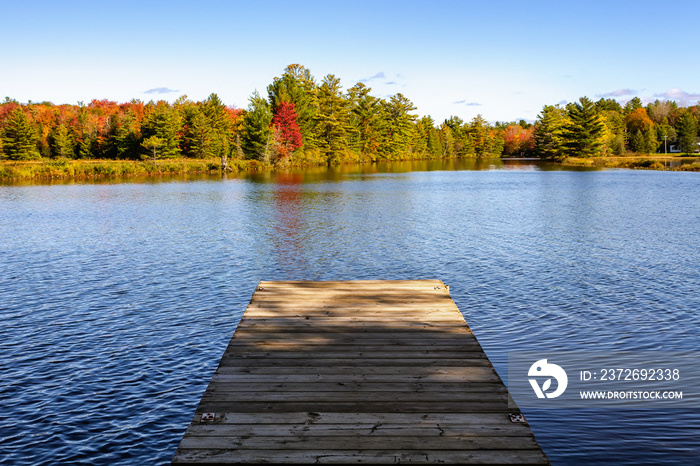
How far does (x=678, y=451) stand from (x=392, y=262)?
38.2 ft

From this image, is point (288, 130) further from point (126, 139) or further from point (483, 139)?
point (483, 139)

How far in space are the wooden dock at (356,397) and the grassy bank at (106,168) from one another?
215ft

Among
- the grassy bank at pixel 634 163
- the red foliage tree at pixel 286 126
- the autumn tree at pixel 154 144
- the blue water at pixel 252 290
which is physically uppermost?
the red foliage tree at pixel 286 126

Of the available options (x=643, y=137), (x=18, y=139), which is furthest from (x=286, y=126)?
(x=643, y=137)

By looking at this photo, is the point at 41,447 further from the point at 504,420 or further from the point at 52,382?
the point at 504,420

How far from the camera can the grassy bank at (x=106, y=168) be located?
207 feet

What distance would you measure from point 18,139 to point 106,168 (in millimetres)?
19529

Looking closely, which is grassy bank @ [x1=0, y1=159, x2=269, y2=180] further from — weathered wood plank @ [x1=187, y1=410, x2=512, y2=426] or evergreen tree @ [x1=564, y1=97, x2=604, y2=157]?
weathered wood plank @ [x1=187, y1=410, x2=512, y2=426]

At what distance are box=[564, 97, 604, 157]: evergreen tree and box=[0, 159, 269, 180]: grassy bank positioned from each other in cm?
6168

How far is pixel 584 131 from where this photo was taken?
327 feet

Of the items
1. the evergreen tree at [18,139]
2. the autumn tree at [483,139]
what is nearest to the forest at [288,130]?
the evergreen tree at [18,139]

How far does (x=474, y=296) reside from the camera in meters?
13.5

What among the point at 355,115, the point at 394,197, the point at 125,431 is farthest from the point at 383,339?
the point at 355,115

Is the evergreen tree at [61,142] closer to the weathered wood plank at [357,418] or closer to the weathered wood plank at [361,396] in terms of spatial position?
the weathered wood plank at [361,396]
